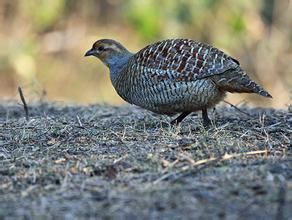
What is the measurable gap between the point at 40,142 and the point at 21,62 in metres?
8.99

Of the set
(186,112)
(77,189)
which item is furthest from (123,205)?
(186,112)

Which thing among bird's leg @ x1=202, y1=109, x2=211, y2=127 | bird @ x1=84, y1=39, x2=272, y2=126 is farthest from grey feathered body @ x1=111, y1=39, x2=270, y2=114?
bird's leg @ x1=202, y1=109, x2=211, y2=127

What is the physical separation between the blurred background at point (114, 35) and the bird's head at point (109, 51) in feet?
17.7

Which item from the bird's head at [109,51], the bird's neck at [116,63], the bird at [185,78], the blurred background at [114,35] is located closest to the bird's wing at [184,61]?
the bird at [185,78]

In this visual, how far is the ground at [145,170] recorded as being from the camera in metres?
3.96

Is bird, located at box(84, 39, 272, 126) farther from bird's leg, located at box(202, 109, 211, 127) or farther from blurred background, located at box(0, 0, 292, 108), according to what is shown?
blurred background, located at box(0, 0, 292, 108)

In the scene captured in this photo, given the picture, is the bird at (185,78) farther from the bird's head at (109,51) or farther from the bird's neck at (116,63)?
the bird's head at (109,51)

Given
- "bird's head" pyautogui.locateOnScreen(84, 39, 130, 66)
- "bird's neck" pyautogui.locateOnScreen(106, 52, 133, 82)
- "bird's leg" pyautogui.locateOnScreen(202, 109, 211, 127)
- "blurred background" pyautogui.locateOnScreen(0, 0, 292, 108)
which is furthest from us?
"blurred background" pyautogui.locateOnScreen(0, 0, 292, 108)

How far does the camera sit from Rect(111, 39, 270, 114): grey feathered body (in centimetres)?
623

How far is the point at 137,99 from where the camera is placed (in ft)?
21.9

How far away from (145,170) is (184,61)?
5.77 ft

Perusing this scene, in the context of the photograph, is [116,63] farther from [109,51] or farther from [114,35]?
[114,35]

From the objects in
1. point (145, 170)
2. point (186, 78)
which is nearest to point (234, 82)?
point (186, 78)

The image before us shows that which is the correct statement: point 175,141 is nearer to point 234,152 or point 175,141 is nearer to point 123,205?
point 234,152
